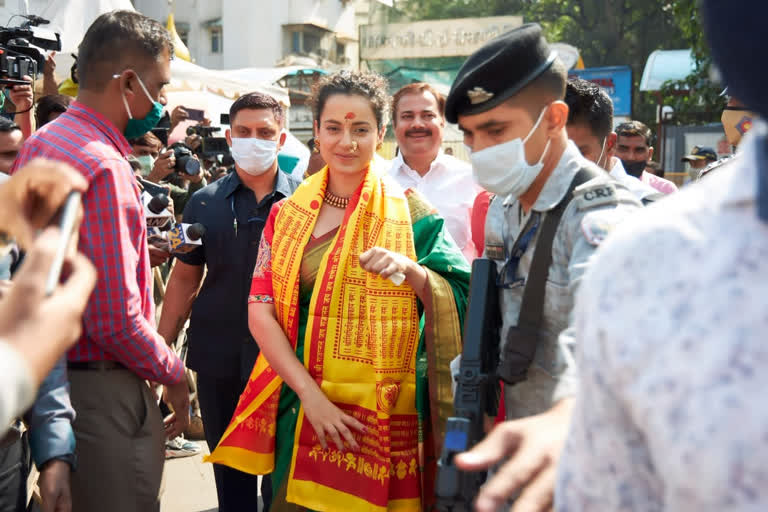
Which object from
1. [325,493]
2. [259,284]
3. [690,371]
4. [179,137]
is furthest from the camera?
[179,137]

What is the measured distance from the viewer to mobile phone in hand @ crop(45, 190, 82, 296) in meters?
0.92

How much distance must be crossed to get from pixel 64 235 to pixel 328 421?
1.59 meters

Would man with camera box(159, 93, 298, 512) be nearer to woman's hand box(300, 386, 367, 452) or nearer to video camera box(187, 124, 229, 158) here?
woman's hand box(300, 386, 367, 452)

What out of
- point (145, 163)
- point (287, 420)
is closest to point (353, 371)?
point (287, 420)

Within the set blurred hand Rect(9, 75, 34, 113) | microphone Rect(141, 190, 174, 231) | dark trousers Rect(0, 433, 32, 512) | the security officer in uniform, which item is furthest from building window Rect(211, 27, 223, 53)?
the security officer in uniform

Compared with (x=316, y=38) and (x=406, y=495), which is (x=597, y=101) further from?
(x=316, y=38)

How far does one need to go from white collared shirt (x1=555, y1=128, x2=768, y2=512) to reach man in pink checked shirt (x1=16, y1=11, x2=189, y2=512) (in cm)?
165

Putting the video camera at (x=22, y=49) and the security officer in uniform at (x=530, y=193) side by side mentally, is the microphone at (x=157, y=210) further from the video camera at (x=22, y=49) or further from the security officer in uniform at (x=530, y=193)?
the security officer in uniform at (x=530, y=193)

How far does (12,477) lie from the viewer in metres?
2.08

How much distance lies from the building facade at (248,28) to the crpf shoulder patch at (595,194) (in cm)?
2728

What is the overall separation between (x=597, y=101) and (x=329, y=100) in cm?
124

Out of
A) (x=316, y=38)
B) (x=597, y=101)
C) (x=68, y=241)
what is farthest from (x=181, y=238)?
(x=316, y=38)

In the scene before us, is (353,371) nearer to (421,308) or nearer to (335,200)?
(421,308)

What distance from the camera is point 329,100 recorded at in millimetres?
2867
